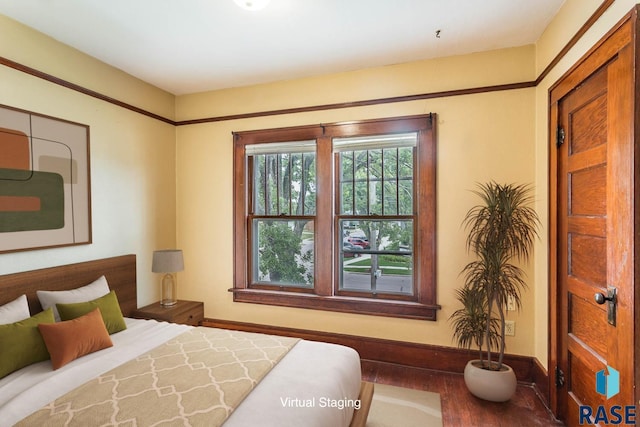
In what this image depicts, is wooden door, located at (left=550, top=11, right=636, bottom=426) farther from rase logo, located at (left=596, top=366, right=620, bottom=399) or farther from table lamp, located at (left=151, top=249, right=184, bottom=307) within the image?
table lamp, located at (left=151, top=249, right=184, bottom=307)

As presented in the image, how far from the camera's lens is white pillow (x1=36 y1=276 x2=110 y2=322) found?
232cm

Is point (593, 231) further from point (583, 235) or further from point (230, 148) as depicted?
point (230, 148)

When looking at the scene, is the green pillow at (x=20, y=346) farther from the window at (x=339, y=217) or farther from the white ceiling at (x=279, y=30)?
the white ceiling at (x=279, y=30)

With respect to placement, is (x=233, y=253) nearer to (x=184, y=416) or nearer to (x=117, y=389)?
(x=117, y=389)

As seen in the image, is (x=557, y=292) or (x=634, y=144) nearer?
(x=634, y=144)

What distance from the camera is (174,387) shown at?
1.64 metres

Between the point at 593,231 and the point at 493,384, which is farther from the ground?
the point at 593,231

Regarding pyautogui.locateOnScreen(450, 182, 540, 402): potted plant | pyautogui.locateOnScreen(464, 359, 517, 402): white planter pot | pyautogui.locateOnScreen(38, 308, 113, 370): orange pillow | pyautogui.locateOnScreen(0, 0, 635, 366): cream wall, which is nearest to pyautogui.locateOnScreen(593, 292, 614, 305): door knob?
pyautogui.locateOnScreen(450, 182, 540, 402): potted plant

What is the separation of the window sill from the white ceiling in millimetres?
2220

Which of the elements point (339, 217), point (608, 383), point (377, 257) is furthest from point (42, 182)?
point (608, 383)

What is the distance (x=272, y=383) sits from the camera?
171cm

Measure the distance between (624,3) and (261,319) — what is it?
3.55m

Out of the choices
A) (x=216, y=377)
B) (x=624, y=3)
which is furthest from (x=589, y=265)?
(x=216, y=377)

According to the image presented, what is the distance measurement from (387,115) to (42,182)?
9.40ft
